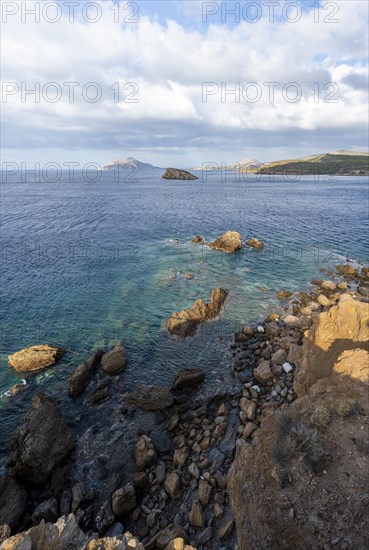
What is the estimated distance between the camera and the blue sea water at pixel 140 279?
1056 inches

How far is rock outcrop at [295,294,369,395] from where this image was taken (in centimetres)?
2008

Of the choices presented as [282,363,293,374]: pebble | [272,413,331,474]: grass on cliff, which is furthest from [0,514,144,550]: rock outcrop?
[282,363,293,374]: pebble

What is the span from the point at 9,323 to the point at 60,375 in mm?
11112

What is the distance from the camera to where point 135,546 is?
338 inches

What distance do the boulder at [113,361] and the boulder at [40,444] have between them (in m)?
5.24

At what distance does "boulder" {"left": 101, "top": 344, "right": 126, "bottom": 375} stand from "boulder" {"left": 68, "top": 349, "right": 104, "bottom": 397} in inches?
31.6

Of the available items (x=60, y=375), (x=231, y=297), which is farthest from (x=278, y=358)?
(x=60, y=375)

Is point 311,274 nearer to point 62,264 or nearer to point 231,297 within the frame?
point 231,297

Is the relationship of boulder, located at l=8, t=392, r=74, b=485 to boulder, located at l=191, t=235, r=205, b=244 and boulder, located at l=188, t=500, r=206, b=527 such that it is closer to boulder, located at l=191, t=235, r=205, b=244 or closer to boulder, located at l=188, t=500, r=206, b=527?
boulder, located at l=188, t=500, r=206, b=527

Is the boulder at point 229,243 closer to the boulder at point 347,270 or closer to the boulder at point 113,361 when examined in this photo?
the boulder at point 347,270

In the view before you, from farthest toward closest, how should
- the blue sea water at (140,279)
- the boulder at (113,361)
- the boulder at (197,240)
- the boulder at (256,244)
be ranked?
1. the boulder at (197,240)
2. the boulder at (256,244)
3. the blue sea water at (140,279)
4. the boulder at (113,361)

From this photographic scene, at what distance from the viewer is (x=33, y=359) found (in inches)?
1003

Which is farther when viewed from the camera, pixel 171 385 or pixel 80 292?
pixel 80 292

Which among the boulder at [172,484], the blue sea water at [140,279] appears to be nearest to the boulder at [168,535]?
the boulder at [172,484]
